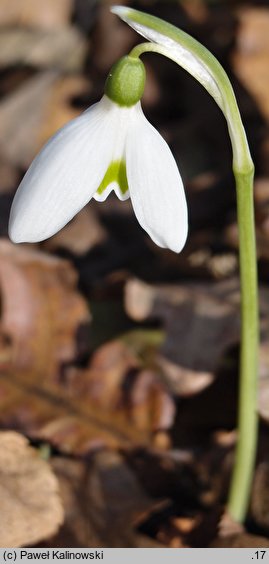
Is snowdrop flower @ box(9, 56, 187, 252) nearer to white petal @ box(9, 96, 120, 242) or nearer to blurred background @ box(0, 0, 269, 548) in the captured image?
white petal @ box(9, 96, 120, 242)

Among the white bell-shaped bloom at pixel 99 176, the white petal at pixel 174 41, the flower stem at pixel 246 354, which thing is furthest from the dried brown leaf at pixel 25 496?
the white petal at pixel 174 41

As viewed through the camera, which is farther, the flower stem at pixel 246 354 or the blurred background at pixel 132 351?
the blurred background at pixel 132 351

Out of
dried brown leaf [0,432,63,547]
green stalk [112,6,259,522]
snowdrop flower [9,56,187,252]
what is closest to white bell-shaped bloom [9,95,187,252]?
snowdrop flower [9,56,187,252]

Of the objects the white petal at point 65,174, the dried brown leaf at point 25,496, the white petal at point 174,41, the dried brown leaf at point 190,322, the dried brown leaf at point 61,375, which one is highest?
the white petal at point 174,41

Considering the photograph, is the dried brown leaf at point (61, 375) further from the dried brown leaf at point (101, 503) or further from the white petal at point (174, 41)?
the white petal at point (174, 41)

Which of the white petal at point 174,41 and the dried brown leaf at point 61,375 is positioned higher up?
the white petal at point 174,41
